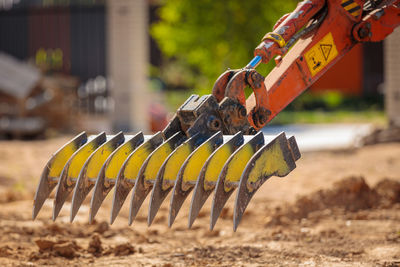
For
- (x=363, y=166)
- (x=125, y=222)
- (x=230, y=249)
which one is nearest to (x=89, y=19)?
(x=363, y=166)

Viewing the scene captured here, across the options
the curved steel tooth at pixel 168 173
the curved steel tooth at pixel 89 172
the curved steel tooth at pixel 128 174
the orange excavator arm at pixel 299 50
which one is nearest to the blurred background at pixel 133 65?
the orange excavator arm at pixel 299 50

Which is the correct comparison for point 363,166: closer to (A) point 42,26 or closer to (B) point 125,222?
(B) point 125,222

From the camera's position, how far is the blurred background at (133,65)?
47.4 ft

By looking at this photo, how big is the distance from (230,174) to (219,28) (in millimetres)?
11385

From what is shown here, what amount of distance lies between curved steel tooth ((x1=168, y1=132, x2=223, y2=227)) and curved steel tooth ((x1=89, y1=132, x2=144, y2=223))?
526 millimetres

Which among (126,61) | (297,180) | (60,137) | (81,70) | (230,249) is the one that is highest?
(81,70)

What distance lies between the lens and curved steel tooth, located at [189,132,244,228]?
3.45m

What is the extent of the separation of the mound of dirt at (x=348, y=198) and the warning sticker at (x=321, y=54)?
2420 millimetres

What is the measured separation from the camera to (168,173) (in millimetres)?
3639

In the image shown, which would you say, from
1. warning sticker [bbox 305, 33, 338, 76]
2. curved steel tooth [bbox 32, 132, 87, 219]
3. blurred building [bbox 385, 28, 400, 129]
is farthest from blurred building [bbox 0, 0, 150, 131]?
warning sticker [bbox 305, 33, 338, 76]

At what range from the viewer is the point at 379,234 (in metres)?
5.25

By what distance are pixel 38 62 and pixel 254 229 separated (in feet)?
65.2

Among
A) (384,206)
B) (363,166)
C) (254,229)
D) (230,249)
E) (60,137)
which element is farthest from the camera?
(60,137)

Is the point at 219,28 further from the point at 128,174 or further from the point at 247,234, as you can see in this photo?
the point at 128,174
